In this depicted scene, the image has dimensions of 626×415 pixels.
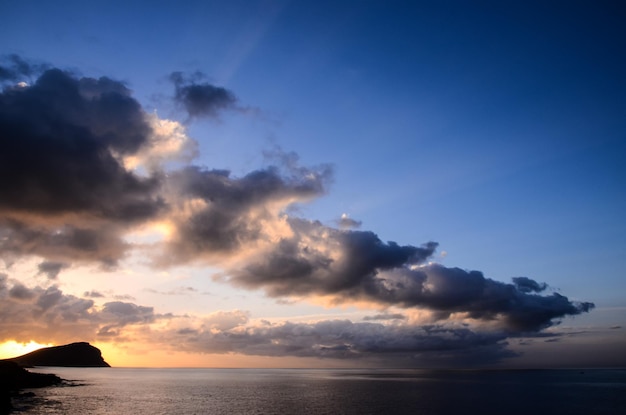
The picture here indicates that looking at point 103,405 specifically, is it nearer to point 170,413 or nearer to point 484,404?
point 170,413

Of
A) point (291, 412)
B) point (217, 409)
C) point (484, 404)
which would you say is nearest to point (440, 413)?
point (484, 404)

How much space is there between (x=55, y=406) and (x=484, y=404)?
111 meters

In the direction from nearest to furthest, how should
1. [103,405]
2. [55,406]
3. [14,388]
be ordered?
[55,406]
[103,405]
[14,388]

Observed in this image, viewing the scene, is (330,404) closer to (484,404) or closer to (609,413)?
(484,404)

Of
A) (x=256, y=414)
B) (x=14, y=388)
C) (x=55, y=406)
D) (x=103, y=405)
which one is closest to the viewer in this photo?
(x=256, y=414)

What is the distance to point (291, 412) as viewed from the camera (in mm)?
92375

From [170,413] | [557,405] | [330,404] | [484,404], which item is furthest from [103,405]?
[557,405]

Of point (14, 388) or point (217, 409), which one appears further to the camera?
point (14, 388)

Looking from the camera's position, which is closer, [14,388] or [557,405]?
[557,405]

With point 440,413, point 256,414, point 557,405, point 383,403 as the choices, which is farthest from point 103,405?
point 557,405

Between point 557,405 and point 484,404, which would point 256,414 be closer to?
point 484,404

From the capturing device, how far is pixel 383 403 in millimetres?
110875

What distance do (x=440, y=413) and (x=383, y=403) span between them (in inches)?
934

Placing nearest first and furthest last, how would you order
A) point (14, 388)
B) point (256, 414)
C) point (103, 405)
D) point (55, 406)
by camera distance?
point (256, 414) < point (55, 406) < point (103, 405) < point (14, 388)
